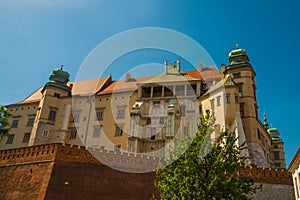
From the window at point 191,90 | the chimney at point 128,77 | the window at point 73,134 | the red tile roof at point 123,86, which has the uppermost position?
the chimney at point 128,77

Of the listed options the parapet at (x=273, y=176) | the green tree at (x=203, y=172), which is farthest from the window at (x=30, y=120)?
the green tree at (x=203, y=172)

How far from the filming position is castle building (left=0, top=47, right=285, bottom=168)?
3938 cm

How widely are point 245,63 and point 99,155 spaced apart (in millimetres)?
26538

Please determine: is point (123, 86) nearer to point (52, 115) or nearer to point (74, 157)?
point (52, 115)

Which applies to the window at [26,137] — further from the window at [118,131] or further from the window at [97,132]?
the window at [118,131]

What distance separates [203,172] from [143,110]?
29.1 metres

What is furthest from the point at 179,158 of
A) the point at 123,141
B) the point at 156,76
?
the point at 156,76

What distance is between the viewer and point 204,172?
15828 millimetres

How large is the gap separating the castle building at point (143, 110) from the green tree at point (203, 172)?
69.2ft

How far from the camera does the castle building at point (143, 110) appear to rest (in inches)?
1550

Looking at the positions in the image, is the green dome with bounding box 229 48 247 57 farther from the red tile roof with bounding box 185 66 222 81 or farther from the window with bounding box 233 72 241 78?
the red tile roof with bounding box 185 66 222 81

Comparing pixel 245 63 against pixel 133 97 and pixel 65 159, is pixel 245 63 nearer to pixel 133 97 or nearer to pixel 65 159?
pixel 133 97

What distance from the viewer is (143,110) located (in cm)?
4462

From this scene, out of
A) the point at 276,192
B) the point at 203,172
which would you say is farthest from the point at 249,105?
the point at 203,172
